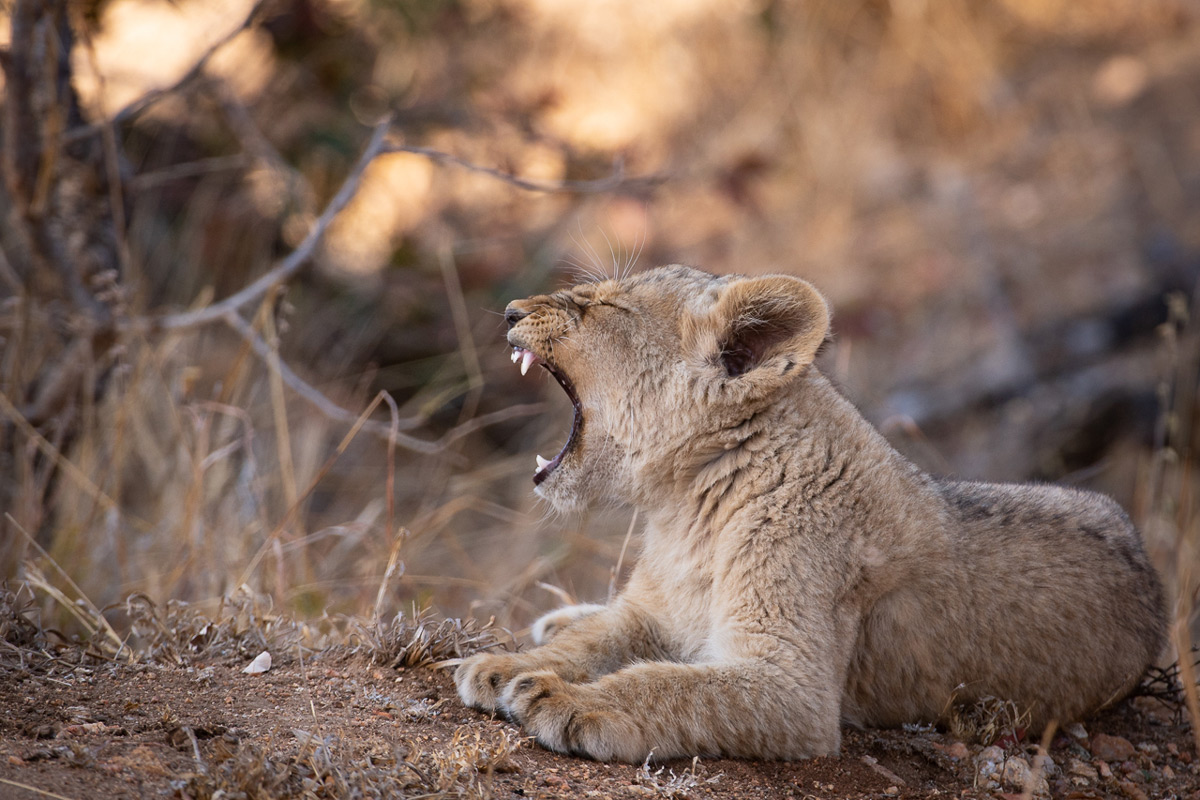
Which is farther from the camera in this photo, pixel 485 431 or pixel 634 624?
pixel 485 431

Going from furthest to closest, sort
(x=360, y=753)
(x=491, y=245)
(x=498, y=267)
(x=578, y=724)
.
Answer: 1. (x=498, y=267)
2. (x=491, y=245)
3. (x=578, y=724)
4. (x=360, y=753)

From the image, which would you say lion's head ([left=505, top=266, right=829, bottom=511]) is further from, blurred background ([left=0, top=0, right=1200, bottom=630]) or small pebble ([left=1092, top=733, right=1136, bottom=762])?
small pebble ([left=1092, top=733, right=1136, bottom=762])

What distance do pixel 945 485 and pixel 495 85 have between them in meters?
5.62

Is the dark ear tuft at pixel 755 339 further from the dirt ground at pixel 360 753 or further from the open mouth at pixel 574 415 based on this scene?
the dirt ground at pixel 360 753

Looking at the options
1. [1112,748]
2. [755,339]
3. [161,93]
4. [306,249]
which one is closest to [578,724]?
[755,339]

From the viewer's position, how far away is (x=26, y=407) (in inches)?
191

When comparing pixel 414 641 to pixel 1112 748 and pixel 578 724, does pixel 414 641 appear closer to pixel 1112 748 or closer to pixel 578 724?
pixel 578 724

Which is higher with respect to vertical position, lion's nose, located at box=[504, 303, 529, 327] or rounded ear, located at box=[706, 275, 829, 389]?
rounded ear, located at box=[706, 275, 829, 389]

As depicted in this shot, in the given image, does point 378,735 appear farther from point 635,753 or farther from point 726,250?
point 726,250

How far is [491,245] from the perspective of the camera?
7.60 meters

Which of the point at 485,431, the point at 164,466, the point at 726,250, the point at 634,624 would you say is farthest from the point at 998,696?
the point at 726,250

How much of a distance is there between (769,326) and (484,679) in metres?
1.35

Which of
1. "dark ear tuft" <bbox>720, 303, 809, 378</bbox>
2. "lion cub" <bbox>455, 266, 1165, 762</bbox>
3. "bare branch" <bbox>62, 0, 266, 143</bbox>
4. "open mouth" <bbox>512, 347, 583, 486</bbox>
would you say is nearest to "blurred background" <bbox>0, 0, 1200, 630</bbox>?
"bare branch" <bbox>62, 0, 266, 143</bbox>

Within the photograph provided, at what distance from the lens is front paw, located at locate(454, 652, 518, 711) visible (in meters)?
2.95
